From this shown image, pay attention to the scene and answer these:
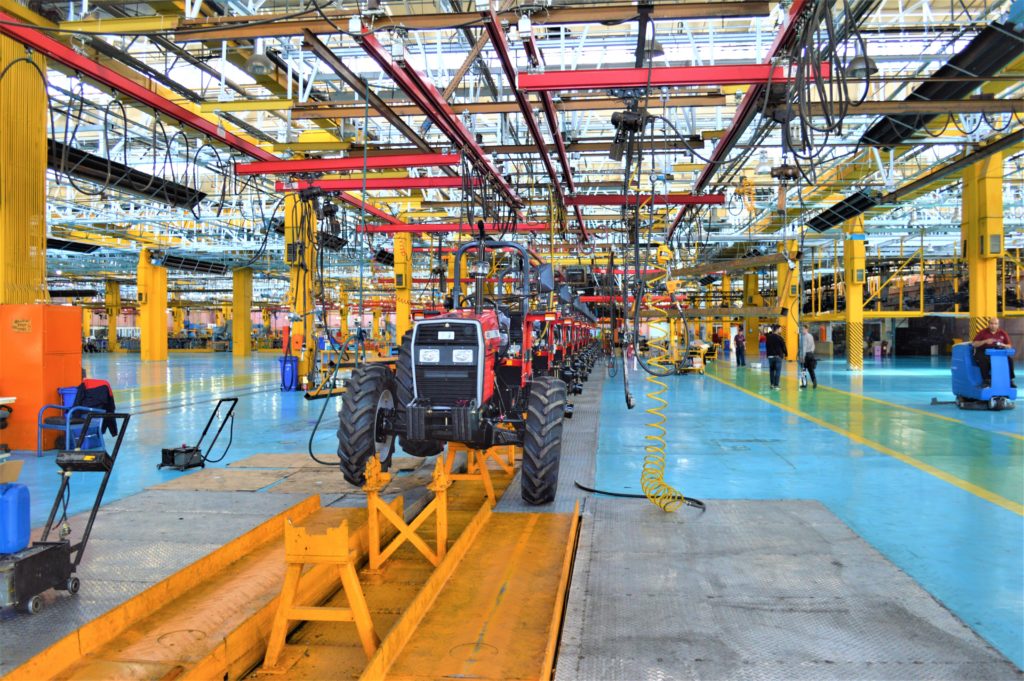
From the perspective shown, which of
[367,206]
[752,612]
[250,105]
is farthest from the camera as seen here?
[367,206]

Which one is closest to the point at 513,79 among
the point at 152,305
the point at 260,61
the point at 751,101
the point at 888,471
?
the point at 751,101

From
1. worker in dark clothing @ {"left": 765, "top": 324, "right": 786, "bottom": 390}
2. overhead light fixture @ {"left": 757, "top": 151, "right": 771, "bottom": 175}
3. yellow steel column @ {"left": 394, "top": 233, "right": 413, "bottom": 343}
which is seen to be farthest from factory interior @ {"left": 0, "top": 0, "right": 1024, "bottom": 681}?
yellow steel column @ {"left": 394, "top": 233, "right": 413, "bottom": 343}

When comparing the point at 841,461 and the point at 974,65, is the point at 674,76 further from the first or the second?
the point at 841,461

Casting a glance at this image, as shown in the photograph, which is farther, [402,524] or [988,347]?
[988,347]

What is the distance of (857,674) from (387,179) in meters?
11.3

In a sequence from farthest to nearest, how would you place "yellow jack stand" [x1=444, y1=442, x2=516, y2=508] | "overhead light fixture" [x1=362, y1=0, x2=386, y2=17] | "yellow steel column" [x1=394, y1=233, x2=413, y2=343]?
"yellow steel column" [x1=394, y1=233, x2=413, y2=343] < "yellow jack stand" [x1=444, y1=442, x2=516, y2=508] < "overhead light fixture" [x1=362, y1=0, x2=386, y2=17]

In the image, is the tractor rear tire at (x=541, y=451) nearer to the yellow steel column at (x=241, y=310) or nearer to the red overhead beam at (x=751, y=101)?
the red overhead beam at (x=751, y=101)

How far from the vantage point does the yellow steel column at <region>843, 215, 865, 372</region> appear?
22.8 metres

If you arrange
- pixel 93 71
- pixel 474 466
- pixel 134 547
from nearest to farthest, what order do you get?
1. pixel 134 547
2. pixel 474 466
3. pixel 93 71

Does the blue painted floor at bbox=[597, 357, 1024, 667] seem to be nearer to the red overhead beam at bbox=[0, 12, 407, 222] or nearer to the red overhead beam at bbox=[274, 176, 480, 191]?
the red overhead beam at bbox=[274, 176, 480, 191]

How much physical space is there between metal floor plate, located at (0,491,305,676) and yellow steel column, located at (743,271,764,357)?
31142 millimetres

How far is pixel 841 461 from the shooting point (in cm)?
858

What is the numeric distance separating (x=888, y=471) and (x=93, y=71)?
10113 mm

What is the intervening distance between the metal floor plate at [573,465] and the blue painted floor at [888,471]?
0.22 metres
